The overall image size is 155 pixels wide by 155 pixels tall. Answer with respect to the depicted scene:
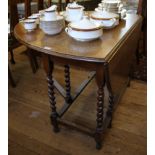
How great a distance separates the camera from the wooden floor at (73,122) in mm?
1471

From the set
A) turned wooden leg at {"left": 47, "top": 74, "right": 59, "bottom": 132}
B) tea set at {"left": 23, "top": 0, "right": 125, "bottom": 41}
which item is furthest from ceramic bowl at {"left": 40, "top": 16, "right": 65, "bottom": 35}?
turned wooden leg at {"left": 47, "top": 74, "right": 59, "bottom": 132}

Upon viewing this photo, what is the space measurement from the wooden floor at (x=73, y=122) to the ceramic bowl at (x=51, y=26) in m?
0.75

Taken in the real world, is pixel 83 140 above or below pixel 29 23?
below

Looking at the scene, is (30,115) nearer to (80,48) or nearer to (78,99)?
(78,99)

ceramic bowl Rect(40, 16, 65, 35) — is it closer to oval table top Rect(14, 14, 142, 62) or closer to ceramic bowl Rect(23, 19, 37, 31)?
oval table top Rect(14, 14, 142, 62)

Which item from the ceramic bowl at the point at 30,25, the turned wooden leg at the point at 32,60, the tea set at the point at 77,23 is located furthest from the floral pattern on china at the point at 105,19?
the turned wooden leg at the point at 32,60

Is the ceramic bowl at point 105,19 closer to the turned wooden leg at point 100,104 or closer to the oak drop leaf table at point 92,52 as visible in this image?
the oak drop leaf table at point 92,52

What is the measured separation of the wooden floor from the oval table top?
0.72 m

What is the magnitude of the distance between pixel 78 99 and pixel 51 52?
0.92m

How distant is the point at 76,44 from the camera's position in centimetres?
122

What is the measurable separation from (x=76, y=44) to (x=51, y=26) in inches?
8.6

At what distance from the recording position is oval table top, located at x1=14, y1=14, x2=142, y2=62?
109cm

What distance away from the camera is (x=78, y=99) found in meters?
1.99
